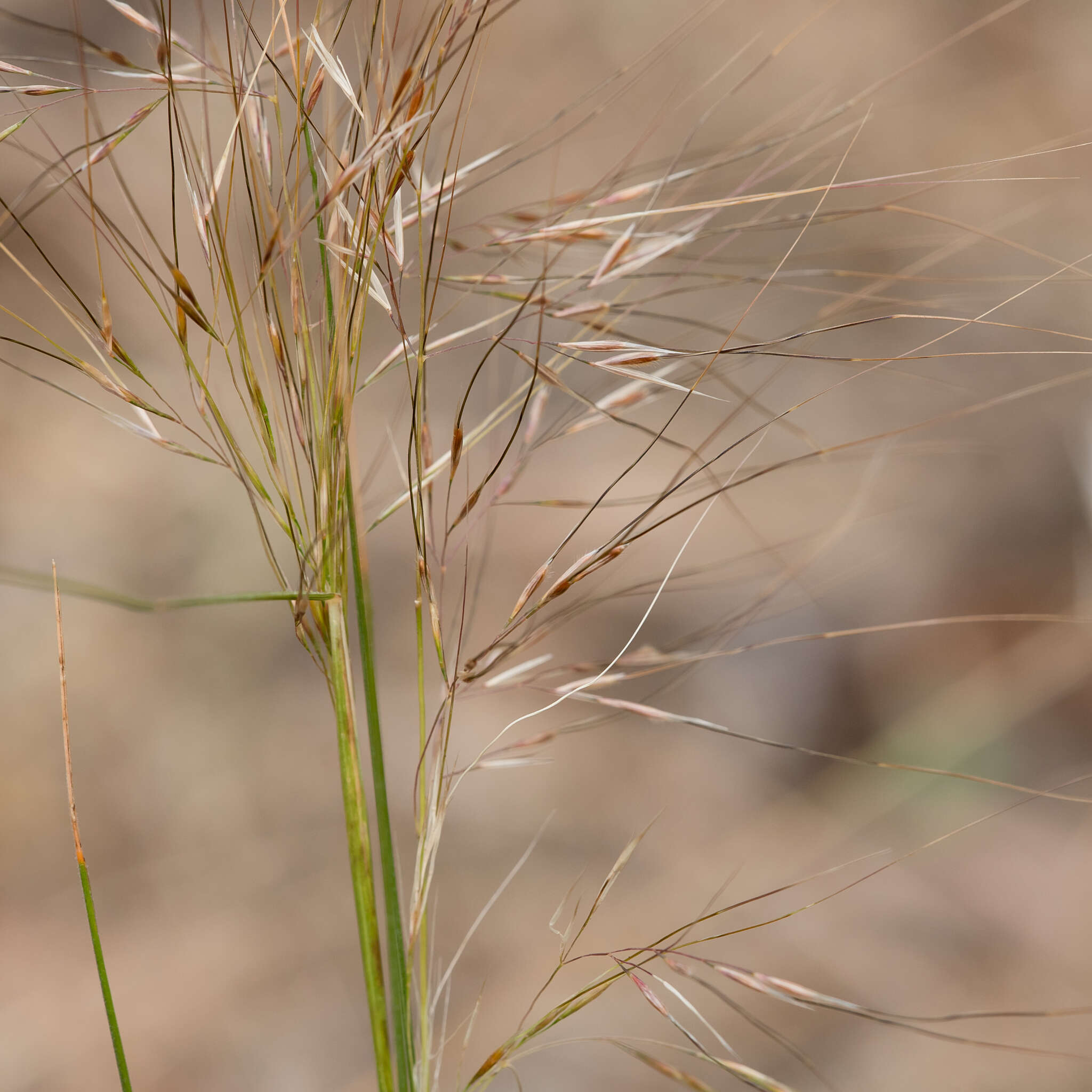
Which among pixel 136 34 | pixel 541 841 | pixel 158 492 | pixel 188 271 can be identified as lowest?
pixel 541 841

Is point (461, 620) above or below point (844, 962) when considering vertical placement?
above

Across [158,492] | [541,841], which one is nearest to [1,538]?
[158,492]

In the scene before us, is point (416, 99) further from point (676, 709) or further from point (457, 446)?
point (676, 709)

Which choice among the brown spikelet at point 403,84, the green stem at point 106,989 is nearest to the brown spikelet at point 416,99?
the brown spikelet at point 403,84

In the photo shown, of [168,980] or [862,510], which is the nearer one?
[168,980]

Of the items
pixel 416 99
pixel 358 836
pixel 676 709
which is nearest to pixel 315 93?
pixel 416 99

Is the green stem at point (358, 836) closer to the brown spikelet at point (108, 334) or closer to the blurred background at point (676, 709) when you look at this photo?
the brown spikelet at point (108, 334)

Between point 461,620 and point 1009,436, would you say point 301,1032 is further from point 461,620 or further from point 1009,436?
point 1009,436

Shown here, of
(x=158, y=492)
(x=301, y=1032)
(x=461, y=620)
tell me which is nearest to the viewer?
(x=461, y=620)
